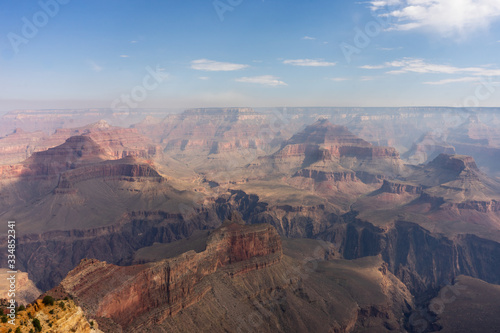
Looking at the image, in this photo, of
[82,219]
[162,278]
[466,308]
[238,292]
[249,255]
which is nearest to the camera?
[162,278]

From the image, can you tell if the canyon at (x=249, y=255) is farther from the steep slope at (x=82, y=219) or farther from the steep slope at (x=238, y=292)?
the steep slope at (x=82, y=219)

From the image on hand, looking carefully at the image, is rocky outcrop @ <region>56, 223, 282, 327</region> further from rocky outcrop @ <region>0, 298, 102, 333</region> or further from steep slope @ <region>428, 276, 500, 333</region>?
steep slope @ <region>428, 276, 500, 333</region>

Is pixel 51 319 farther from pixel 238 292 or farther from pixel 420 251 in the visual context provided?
pixel 420 251

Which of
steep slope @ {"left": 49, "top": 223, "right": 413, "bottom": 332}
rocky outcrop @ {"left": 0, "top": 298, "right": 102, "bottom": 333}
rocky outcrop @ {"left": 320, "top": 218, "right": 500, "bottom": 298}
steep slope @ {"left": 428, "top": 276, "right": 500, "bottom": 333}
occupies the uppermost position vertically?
rocky outcrop @ {"left": 0, "top": 298, "right": 102, "bottom": 333}

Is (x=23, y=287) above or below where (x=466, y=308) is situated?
below

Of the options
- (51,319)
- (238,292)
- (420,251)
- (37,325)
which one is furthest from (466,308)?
(37,325)

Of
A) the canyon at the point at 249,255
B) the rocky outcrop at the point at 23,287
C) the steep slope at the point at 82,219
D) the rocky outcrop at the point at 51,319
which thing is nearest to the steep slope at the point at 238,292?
the canyon at the point at 249,255

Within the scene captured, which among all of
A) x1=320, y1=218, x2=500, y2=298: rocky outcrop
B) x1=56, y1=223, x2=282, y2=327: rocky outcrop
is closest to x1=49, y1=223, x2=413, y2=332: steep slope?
x1=56, y1=223, x2=282, y2=327: rocky outcrop

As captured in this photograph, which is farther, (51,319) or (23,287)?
(23,287)

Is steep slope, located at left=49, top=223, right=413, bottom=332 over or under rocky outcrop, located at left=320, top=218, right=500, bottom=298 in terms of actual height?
over
